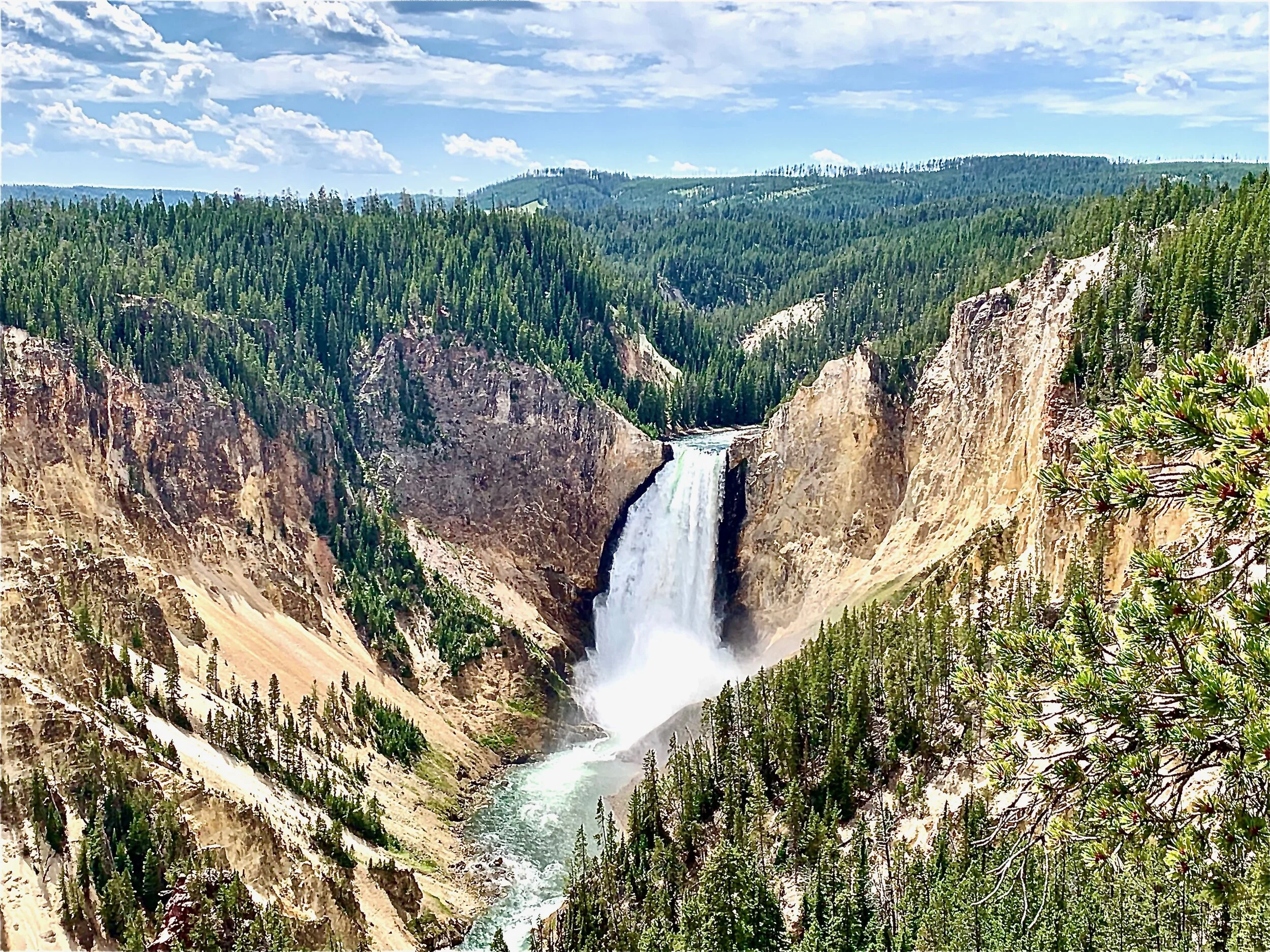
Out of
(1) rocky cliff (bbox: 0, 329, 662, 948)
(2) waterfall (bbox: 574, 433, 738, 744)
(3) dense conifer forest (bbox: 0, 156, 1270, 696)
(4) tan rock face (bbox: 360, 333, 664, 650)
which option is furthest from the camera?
(4) tan rock face (bbox: 360, 333, 664, 650)

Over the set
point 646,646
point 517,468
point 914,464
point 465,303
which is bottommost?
point 646,646

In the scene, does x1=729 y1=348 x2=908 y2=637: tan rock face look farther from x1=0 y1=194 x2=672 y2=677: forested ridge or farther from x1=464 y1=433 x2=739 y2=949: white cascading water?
x1=0 y1=194 x2=672 y2=677: forested ridge

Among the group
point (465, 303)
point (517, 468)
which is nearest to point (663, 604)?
point (517, 468)

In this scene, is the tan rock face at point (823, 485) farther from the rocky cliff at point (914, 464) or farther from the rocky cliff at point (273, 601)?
the rocky cliff at point (273, 601)

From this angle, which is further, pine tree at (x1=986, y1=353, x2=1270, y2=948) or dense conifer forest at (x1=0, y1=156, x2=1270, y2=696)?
dense conifer forest at (x1=0, y1=156, x2=1270, y2=696)

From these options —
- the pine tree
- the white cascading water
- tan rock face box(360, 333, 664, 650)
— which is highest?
the pine tree

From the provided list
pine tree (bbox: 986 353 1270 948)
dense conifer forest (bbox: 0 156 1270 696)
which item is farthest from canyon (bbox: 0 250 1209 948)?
pine tree (bbox: 986 353 1270 948)

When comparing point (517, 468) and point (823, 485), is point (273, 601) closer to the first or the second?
point (517, 468)
